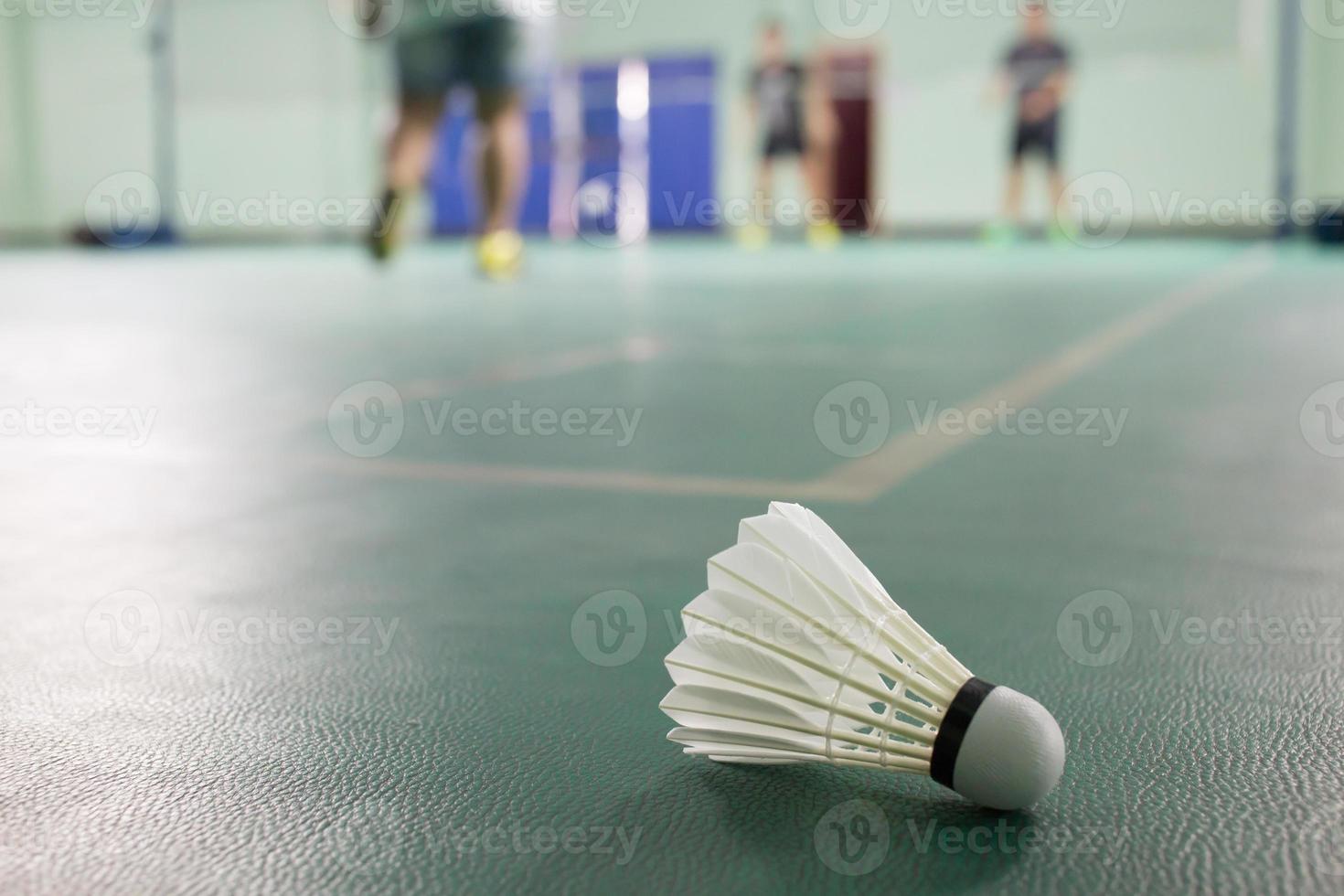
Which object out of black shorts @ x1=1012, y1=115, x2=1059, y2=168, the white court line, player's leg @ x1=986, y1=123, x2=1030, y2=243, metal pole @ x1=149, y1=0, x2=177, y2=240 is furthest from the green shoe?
metal pole @ x1=149, y1=0, x2=177, y2=240

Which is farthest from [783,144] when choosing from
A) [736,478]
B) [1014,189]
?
[736,478]

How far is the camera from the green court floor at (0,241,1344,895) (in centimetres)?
84

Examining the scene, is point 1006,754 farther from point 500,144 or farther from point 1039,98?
point 1039,98

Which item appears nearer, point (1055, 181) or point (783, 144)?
point (1055, 181)

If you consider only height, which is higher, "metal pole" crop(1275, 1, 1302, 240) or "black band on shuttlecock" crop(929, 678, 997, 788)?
"metal pole" crop(1275, 1, 1302, 240)

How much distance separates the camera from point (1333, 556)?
156 centimetres

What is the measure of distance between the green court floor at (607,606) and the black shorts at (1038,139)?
353 inches

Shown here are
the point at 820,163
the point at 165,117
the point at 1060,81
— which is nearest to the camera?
the point at 1060,81

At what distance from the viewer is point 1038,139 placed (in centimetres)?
1240

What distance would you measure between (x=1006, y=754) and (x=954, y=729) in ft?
0.11

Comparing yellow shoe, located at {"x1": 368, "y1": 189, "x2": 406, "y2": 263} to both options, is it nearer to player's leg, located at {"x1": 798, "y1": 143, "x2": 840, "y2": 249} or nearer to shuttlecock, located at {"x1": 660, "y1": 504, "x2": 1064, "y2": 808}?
player's leg, located at {"x1": 798, "y1": 143, "x2": 840, "y2": 249}

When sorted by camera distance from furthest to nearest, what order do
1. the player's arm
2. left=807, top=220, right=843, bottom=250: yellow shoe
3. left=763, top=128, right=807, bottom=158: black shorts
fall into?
1. left=763, top=128, right=807, bottom=158: black shorts
2. the player's arm
3. left=807, top=220, right=843, bottom=250: yellow shoe

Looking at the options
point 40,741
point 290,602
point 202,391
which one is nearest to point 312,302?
point 202,391

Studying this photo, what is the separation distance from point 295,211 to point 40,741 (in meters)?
16.7
